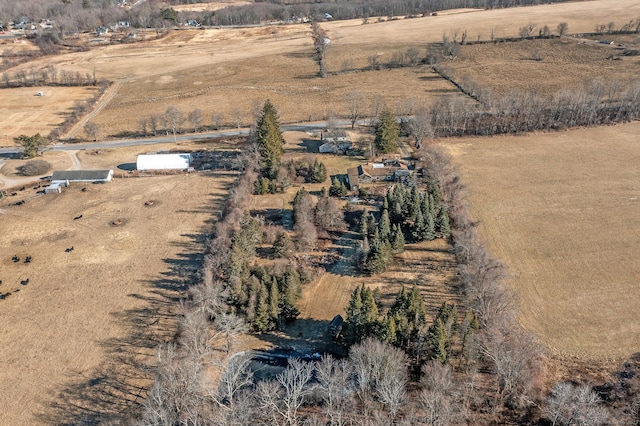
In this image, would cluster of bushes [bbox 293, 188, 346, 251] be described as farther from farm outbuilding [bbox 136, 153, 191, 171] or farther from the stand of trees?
the stand of trees

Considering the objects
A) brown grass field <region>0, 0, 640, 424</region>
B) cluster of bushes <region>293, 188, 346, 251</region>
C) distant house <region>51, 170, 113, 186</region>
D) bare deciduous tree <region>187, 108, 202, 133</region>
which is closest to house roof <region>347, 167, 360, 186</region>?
brown grass field <region>0, 0, 640, 424</region>

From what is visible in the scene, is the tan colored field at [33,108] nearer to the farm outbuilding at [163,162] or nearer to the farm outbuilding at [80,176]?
the farm outbuilding at [80,176]

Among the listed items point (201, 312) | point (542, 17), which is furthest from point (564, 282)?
point (542, 17)

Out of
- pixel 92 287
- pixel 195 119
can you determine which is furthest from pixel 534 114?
pixel 92 287

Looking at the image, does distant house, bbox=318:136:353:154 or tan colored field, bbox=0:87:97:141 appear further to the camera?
tan colored field, bbox=0:87:97:141

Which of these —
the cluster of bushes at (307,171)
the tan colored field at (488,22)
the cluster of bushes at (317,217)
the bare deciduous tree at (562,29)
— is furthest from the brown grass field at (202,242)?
the tan colored field at (488,22)

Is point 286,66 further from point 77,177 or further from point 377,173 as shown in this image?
point 77,177

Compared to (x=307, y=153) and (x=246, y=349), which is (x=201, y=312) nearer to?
(x=246, y=349)
